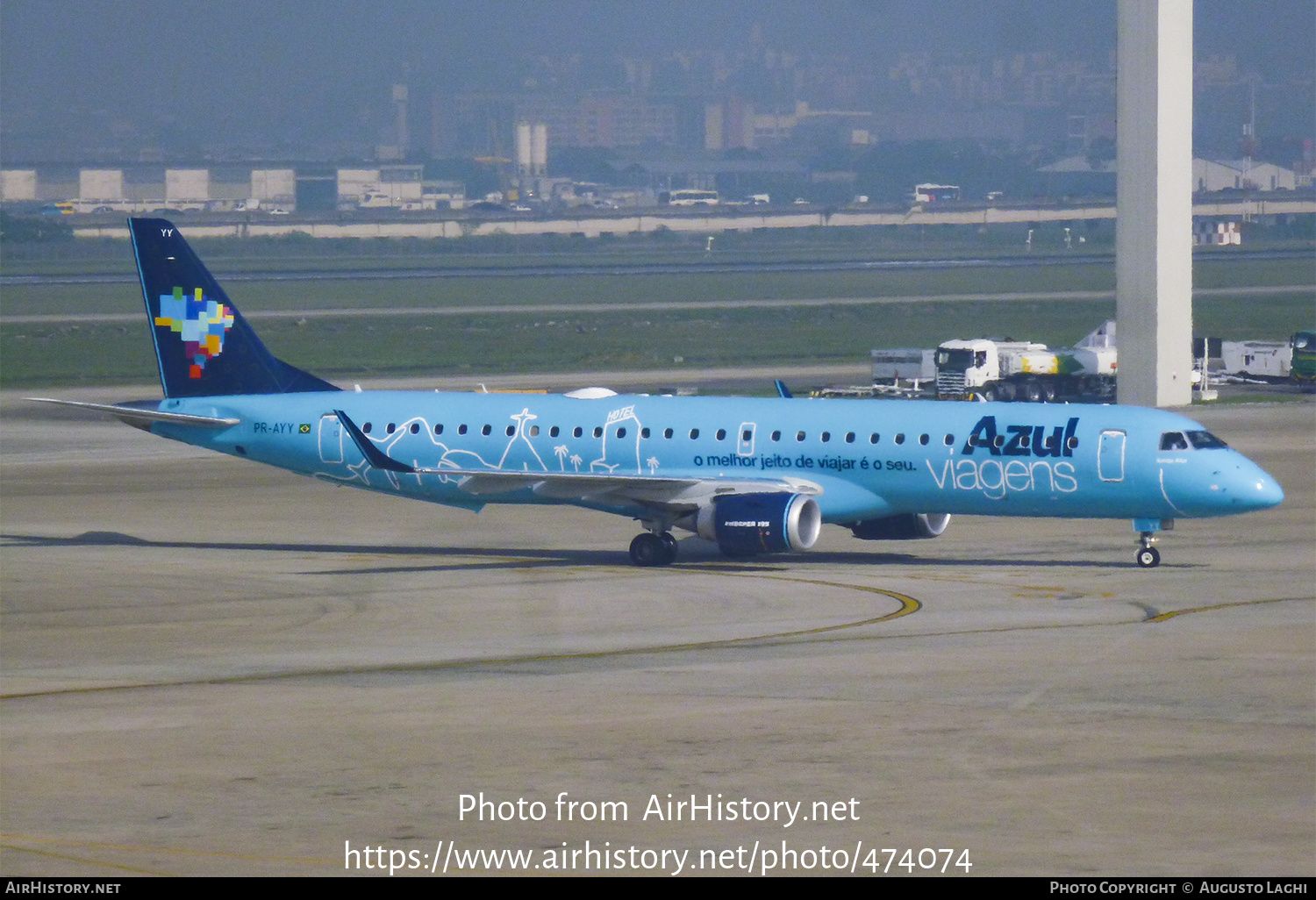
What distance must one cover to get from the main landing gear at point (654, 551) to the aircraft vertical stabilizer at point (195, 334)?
10.7 meters

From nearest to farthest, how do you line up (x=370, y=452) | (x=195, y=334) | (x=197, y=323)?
(x=370, y=452), (x=195, y=334), (x=197, y=323)

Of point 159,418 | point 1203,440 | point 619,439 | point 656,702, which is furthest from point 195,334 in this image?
point 656,702

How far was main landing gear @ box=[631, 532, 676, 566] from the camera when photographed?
1794 inches

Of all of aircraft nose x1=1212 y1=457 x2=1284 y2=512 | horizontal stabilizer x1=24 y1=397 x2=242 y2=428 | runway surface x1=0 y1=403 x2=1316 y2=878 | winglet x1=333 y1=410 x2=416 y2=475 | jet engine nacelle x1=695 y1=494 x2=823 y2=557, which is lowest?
runway surface x1=0 y1=403 x2=1316 y2=878

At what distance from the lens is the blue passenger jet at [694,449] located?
143 feet

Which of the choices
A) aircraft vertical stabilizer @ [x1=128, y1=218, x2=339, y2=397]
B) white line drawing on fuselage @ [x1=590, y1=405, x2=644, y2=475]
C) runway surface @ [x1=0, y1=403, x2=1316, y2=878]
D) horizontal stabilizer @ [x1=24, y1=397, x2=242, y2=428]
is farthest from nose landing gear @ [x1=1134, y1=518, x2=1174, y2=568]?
horizontal stabilizer @ [x1=24, y1=397, x2=242, y2=428]

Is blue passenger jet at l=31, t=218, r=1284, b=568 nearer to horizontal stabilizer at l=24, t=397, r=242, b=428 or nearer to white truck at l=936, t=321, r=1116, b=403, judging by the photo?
horizontal stabilizer at l=24, t=397, r=242, b=428

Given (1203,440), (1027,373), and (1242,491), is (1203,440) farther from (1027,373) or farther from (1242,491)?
(1027,373)

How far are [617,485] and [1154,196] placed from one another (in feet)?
156

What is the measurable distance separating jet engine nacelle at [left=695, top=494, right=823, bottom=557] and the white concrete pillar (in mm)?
45020

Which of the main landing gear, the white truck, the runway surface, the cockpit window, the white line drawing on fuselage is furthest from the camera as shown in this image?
the white truck

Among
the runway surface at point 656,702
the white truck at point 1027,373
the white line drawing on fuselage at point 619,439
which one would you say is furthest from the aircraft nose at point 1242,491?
the white truck at point 1027,373

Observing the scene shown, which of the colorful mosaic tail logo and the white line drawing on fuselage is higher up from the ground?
the colorful mosaic tail logo

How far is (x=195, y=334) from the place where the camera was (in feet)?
168
